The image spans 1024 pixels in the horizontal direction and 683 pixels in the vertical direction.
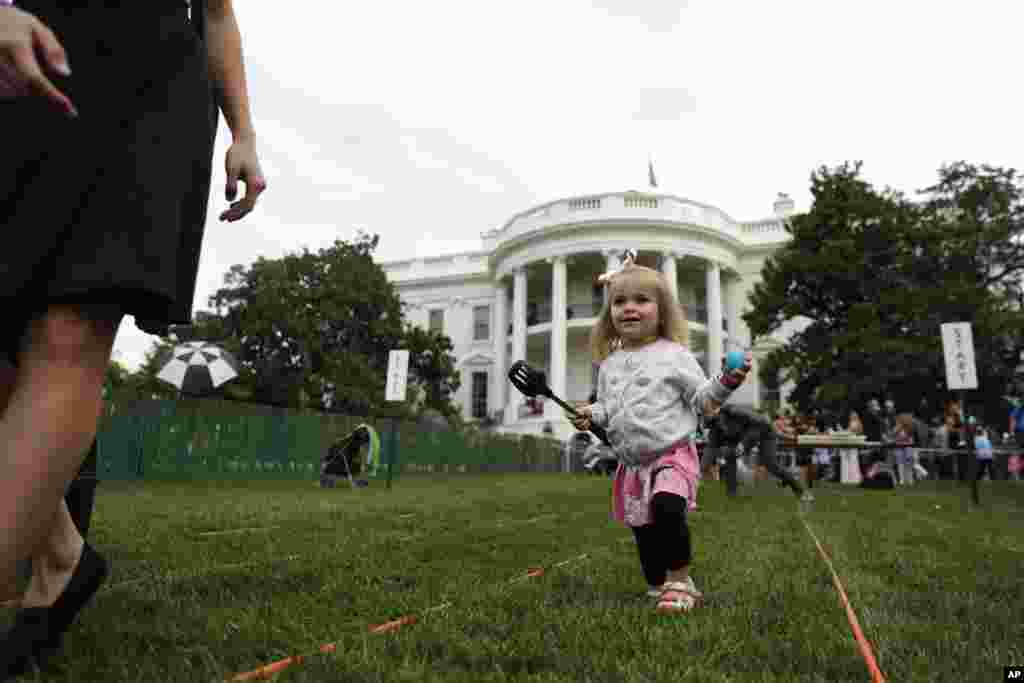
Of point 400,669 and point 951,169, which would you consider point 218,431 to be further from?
point 951,169

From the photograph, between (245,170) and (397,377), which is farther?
(397,377)

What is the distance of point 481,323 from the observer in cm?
4303

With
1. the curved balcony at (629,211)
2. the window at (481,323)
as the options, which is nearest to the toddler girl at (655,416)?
the curved balcony at (629,211)

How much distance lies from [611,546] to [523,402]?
3032 centimetres

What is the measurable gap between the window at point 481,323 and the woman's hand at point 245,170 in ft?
133

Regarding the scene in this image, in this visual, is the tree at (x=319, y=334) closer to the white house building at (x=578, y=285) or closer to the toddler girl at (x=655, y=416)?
the white house building at (x=578, y=285)

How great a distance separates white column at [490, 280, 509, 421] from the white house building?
0.19ft

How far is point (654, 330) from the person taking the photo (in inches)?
127

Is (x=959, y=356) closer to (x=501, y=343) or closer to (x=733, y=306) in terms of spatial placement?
(x=733, y=306)

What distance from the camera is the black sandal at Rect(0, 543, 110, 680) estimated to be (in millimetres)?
1655

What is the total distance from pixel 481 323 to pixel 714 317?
13545mm

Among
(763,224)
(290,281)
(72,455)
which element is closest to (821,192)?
(763,224)

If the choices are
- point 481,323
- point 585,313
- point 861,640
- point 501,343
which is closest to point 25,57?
point 861,640

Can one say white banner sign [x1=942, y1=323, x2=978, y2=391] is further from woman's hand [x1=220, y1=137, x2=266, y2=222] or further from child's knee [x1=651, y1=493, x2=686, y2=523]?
woman's hand [x1=220, y1=137, x2=266, y2=222]
